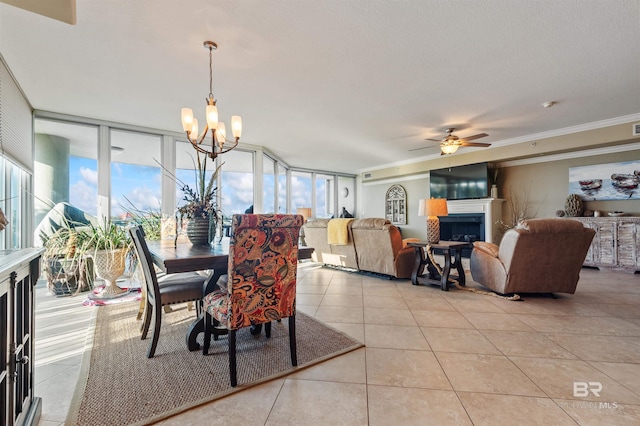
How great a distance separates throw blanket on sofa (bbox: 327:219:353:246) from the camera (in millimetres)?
4262

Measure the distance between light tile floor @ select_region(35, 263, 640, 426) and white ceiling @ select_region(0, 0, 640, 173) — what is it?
2478 mm

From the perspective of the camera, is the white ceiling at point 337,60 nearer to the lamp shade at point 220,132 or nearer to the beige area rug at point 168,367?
the lamp shade at point 220,132

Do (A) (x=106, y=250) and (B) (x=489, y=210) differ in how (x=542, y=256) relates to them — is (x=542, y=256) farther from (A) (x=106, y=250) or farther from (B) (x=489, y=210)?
(A) (x=106, y=250)

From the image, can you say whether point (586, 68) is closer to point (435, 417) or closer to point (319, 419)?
point (435, 417)

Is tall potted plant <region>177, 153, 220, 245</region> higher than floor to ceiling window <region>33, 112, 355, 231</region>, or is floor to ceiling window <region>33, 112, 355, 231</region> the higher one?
floor to ceiling window <region>33, 112, 355, 231</region>

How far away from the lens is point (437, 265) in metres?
3.77

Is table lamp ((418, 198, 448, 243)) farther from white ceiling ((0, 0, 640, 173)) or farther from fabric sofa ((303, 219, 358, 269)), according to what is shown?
white ceiling ((0, 0, 640, 173))

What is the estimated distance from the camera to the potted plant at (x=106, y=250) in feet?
10.7

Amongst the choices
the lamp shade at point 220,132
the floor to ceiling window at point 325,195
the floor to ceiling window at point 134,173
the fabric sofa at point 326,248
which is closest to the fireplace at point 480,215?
the fabric sofa at point 326,248

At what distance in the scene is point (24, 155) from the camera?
335cm

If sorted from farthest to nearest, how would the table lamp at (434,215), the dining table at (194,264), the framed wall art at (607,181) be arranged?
1. the framed wall art at (607,181)
2. the table lamp at (434,215)
3. the dining table at (194,264)

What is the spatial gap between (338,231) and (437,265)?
151 centimetres

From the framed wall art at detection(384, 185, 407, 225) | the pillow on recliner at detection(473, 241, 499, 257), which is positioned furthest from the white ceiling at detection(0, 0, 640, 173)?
the framed wall art at detection(384, 185, 407, 225)
